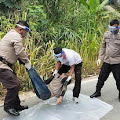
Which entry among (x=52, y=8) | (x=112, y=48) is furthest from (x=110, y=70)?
(x=52, y=8)

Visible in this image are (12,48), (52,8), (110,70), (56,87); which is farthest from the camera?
(52,8)

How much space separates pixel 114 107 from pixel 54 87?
1.22 metres

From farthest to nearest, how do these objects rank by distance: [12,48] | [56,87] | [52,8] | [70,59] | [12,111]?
[52,8], [56,87], [70,59], [12,111], [12,48]

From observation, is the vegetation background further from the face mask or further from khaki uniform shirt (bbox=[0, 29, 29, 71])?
the face mask

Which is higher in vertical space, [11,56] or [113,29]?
[113,29]

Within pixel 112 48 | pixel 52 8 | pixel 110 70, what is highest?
pixel 52 8

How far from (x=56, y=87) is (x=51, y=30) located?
318 centimetres

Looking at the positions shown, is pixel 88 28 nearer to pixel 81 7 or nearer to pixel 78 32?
pixel 78 32

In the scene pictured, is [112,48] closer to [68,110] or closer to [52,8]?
[68,110]

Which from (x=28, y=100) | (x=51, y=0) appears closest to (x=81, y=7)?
(x=51, y=0)

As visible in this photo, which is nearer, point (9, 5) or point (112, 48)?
point (112, 48)

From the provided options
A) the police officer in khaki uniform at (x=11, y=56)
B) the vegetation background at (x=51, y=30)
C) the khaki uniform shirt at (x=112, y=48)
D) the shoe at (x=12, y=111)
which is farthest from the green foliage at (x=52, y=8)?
the shoe at (x=12, y=111)

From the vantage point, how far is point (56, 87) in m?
3.97

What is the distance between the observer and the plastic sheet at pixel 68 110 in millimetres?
3658
